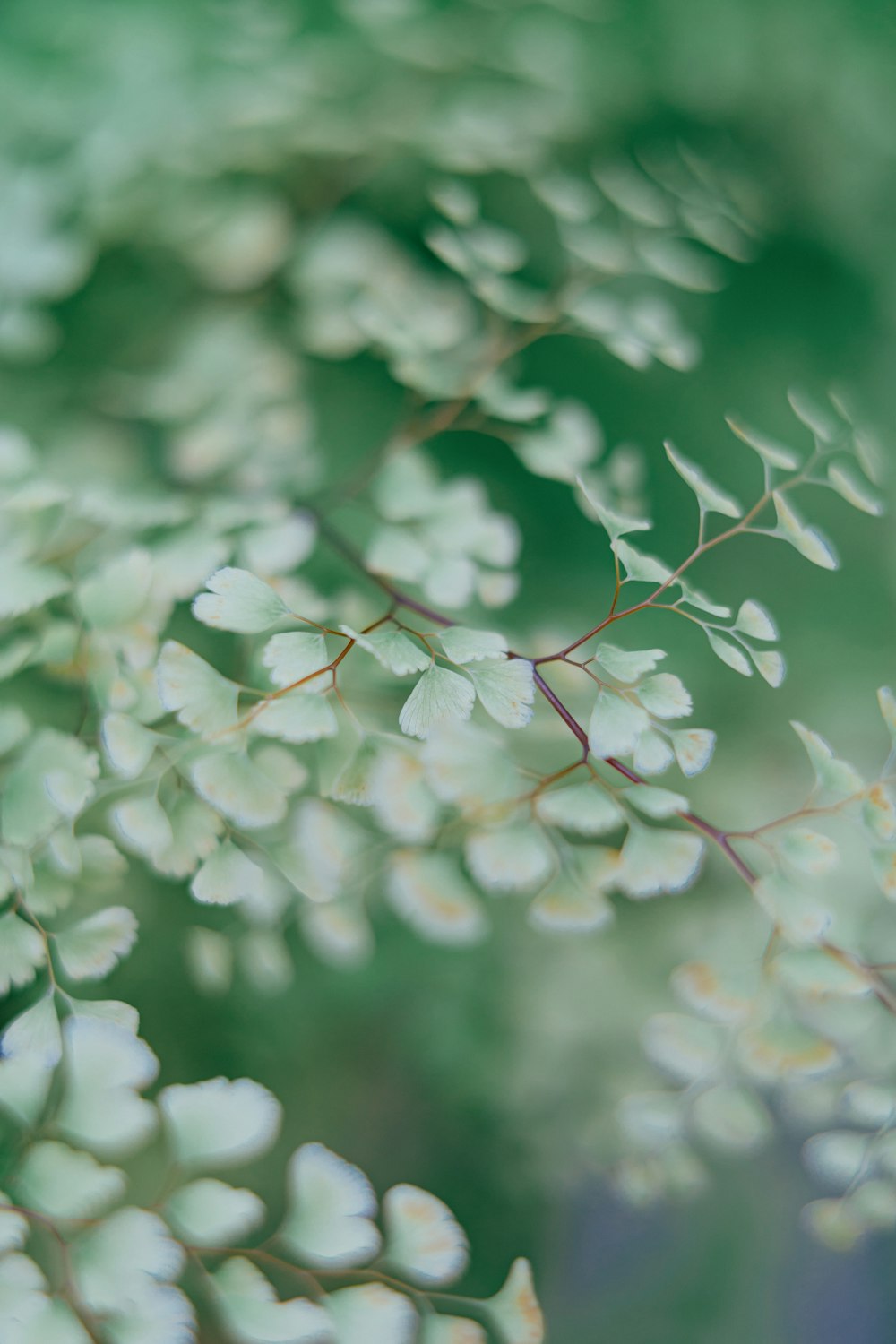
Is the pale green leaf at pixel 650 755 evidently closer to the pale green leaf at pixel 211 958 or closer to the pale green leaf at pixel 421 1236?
the pale green leaf at pixel 421 1236

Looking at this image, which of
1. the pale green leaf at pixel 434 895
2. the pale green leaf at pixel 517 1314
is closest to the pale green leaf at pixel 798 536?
the pale green leaf at pixel 434 895

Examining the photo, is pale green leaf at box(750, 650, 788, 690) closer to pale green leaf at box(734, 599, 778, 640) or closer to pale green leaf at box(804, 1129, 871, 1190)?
pale green leaf at box(734, 599, 778, 640)

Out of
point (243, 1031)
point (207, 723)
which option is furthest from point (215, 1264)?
point (207, 723)

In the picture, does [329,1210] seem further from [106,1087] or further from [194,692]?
[194,692]

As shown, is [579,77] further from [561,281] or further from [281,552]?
[281,552]

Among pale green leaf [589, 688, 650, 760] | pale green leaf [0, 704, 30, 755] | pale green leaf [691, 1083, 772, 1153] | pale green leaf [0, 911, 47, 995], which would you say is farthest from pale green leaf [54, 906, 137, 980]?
pale green leaf [691, 1083, 772, 1153]

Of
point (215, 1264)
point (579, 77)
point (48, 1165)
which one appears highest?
point (579, 77)
